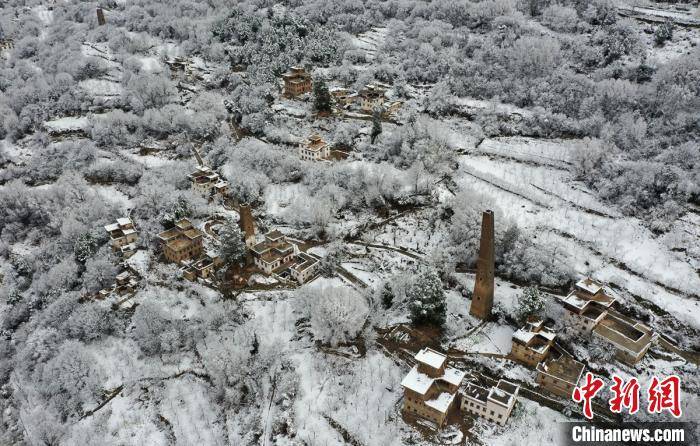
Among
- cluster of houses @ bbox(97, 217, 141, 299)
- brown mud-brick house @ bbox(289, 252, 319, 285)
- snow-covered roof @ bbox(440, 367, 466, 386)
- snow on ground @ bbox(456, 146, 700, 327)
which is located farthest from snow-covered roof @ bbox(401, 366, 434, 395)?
cluster of houses @ bbox(97, 217, 141, 299)

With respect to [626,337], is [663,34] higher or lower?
higher

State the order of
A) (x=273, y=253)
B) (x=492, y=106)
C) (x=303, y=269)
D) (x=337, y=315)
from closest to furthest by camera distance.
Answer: (x=337, y=315) → (x=303, y=269) → (x=273, y=253) → (x=492, y=106)

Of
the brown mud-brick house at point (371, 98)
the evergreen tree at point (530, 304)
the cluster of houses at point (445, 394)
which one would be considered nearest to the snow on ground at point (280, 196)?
the brown mud-brick house at point (371, 98)

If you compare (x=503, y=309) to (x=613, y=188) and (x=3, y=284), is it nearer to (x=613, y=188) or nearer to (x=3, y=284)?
(x=613, y=188)

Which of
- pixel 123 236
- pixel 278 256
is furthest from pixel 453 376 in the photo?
pixel 123 236

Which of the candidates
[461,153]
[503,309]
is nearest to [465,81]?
[461,153]

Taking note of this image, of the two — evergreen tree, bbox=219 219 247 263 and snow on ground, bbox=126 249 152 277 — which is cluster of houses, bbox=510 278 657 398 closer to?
evergreen tree, bbox=219 219 247 263

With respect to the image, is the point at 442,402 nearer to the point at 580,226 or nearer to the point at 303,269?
the point at 303,269
